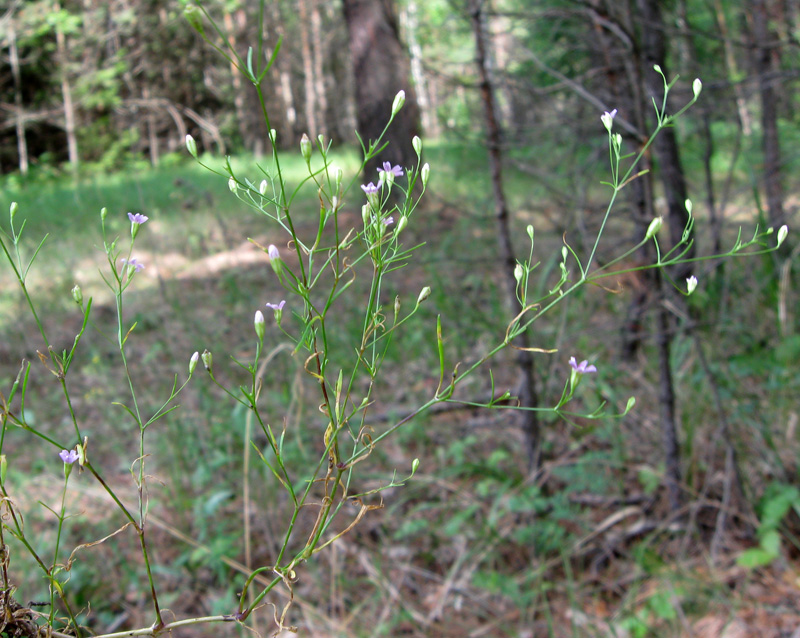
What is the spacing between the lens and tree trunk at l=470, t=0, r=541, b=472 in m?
2.49

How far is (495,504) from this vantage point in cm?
Result: 264

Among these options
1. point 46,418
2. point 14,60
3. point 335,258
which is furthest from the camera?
point 14,60

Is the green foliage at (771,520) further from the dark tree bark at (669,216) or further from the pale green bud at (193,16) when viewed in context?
the pale green bud at (193,16)

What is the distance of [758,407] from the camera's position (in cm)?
271

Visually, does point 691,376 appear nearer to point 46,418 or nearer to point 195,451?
point 195,451

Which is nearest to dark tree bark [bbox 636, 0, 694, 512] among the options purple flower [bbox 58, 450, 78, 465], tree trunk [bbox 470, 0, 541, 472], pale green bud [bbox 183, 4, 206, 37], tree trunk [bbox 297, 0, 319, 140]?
tree trunk [bbox 470, 0, 541, 472]

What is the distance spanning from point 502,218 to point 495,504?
3.91 ft

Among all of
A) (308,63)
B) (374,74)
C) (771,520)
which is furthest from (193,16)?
(308,63)

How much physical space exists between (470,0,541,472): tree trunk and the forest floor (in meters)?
0.11

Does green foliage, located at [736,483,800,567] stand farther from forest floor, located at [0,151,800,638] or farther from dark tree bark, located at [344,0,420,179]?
dark tree bark, located at [344,0,420,179]

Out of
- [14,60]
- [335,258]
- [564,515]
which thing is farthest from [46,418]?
[14,60]

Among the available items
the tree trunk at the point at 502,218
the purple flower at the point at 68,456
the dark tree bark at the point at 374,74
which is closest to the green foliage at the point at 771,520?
the tree trunk at the point at 502,218

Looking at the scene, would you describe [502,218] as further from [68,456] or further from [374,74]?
[374,74]

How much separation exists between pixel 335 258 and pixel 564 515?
7.79 ft
